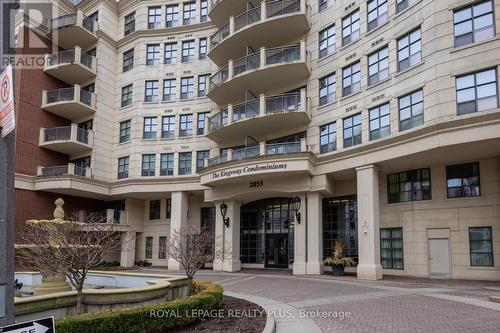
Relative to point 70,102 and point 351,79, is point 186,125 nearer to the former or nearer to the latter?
point 70,102

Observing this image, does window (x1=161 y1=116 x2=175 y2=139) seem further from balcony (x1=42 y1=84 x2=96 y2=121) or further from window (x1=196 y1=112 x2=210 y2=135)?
balcony (x1=42 y1=84 x2=96 y2=121)

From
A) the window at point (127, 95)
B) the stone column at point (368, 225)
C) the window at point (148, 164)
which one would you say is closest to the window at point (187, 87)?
the window at point (127, 95)

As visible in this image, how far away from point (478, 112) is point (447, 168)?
15.9 feet

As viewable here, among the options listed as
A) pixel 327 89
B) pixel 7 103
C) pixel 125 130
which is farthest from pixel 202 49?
pixel 7 103

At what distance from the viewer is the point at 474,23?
18203mm

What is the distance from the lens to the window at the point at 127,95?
114 feet

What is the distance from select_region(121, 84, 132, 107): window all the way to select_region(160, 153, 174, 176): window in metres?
6.01

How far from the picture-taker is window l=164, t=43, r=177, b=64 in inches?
1347

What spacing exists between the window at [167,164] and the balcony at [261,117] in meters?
5.06

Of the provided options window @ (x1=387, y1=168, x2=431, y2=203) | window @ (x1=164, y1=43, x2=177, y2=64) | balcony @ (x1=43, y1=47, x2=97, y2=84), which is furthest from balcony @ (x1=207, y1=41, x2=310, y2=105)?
balcony @ (x1=43, y1=47, x2=97, y2=84)

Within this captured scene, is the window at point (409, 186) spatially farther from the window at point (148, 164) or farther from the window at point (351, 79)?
the window at point (148, 164)

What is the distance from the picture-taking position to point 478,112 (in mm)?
17344

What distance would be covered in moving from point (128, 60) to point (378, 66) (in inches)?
887

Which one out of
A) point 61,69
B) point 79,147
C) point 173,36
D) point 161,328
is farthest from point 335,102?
point 61,69
